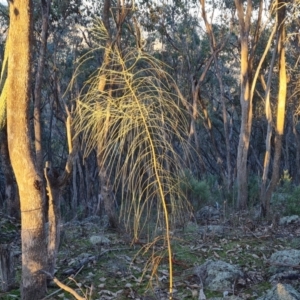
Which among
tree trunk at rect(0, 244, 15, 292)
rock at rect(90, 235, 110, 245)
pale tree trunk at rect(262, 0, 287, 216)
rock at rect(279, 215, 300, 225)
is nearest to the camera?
tree trunk at rect(0, 244, 15, 292)

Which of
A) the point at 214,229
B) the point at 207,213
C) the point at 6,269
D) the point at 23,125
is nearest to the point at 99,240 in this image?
the point at 214,229

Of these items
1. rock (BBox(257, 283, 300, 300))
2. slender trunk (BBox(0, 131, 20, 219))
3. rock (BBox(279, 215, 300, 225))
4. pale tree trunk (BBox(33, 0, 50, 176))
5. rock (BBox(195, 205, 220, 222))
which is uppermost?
pale tree trunk (BBox(33, 0, 50, 176))

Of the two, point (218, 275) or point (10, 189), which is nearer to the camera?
point (218, 275)

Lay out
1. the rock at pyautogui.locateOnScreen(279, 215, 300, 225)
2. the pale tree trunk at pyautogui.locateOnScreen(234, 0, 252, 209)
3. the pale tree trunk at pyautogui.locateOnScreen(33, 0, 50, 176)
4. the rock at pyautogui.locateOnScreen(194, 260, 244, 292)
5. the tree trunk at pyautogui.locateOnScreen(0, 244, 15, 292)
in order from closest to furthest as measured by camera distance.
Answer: the tree trunk at pyautogui.locateOnScreen(0, 244, 15, 292) < the rock at pyautogui.locateOnScreen(194, 260, 244, 292) < the pale tree trunk at pyautogui.locateOnScreen(33, 0, 50, 176) < the rock at pyautogui.locateOnScreen(279, 215, 300, 225) < the pale tree trunk at pyautogui.locateOnScreen(234, 0, 252, 209)

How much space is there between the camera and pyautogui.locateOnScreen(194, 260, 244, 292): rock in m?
5.75

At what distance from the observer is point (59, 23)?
18.5 meters

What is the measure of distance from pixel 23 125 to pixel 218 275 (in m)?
3.01

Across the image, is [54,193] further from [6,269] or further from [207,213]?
[207,213]

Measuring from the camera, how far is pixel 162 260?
6746 mm

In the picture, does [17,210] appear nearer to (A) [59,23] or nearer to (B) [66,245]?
(B) [66,245]

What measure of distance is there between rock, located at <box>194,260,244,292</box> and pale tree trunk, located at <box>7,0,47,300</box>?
2223mm

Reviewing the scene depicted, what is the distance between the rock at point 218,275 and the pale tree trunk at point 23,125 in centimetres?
222

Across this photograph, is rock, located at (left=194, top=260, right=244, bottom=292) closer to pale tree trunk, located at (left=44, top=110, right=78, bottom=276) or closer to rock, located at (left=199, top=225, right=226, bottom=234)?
pale tree trunk, located at (left=44, top=110, right=78, bottom=276)

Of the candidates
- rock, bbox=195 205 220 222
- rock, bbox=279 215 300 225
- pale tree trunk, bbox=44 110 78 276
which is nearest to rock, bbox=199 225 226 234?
rock, bbox=279 215 300 225
